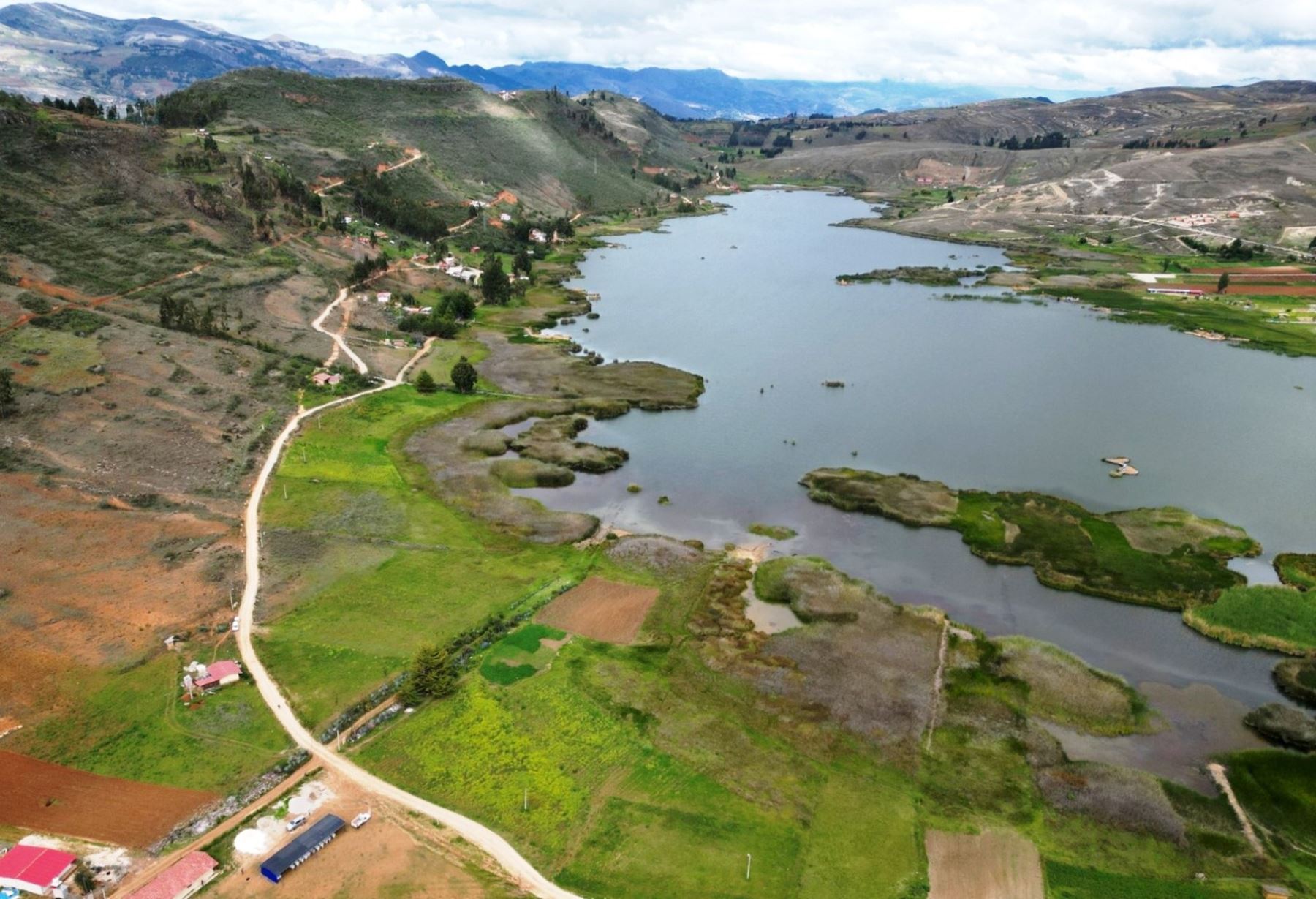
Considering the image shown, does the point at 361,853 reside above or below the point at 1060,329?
below

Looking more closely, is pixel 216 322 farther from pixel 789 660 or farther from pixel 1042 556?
pixel 1042 556

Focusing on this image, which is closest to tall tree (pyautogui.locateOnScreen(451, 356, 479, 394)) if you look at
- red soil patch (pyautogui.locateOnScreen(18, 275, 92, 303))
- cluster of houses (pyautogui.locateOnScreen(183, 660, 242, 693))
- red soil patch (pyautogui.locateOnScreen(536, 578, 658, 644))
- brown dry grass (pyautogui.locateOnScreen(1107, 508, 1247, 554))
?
red soil patch (pyautogui.locateOnScreen(536, 578, 658, 644))

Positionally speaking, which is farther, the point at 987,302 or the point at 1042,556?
the point at 987,302

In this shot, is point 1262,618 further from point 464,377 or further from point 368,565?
point 464,377

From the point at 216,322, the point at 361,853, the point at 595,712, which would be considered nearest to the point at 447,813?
the point at 361,853

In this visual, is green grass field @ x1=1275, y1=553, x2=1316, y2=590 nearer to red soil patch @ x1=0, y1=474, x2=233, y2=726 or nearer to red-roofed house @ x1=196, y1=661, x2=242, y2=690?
red-roofed house @ x1=196, y1=661, x2=242, y2=690

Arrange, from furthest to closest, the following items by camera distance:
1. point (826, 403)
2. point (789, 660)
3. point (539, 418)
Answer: point (826, 403) < point (539, 418) < point (789, 660)

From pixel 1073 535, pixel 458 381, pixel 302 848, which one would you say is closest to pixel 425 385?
pixel 458 381
